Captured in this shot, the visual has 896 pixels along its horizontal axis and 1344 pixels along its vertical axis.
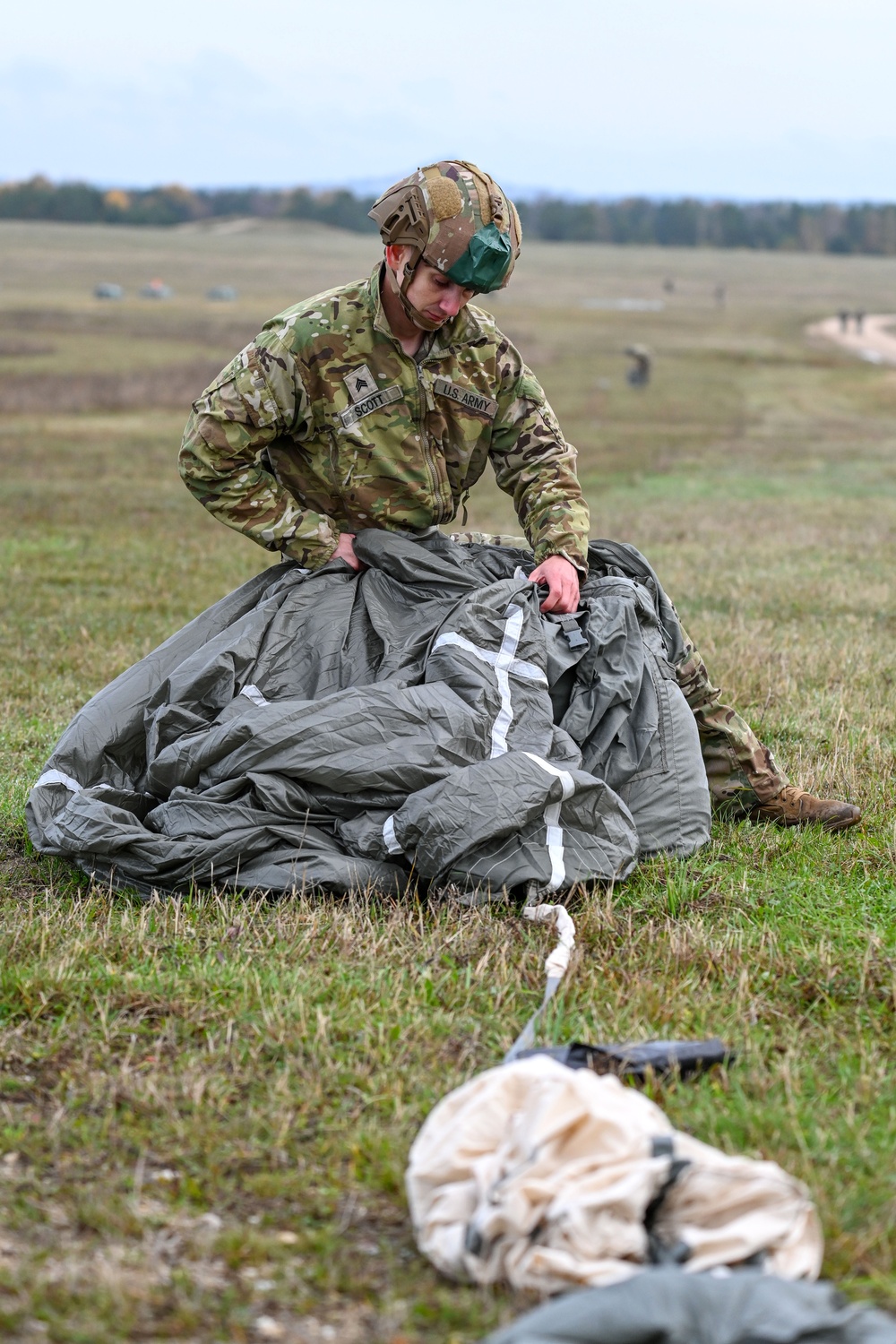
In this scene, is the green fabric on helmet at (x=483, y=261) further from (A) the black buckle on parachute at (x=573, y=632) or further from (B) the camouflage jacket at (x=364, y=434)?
(A) the black buckle on parachute at (x=573, y=632)

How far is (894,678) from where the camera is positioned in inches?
314

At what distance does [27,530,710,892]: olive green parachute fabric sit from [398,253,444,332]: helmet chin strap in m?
0.80

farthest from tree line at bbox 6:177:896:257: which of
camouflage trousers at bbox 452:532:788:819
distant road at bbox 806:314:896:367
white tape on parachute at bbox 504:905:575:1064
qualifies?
white tape on parachute at bbox 504:905:575:1064

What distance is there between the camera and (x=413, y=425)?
17.3 ft

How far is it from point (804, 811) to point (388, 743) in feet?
5.93

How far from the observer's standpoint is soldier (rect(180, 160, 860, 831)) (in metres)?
4.83

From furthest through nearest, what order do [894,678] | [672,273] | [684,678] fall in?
[672,273] < [894,678] < [684,678]

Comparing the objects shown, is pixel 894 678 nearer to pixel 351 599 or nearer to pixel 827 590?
pixel 827 590

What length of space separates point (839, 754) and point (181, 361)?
30.0 m

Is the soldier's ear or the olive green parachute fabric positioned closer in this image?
the olive green parachute fabric

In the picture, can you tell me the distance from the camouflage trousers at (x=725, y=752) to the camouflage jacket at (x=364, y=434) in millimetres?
624

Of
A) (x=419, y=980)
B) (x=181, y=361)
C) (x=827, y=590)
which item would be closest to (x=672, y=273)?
(x=181, y=361)

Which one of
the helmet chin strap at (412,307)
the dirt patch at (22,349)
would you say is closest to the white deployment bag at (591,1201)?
the helmet chin strap at (412,307)

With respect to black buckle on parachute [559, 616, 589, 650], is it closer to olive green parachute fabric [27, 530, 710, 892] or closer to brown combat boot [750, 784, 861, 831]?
olive green parachute fabric [27, 530, 710, 892]
